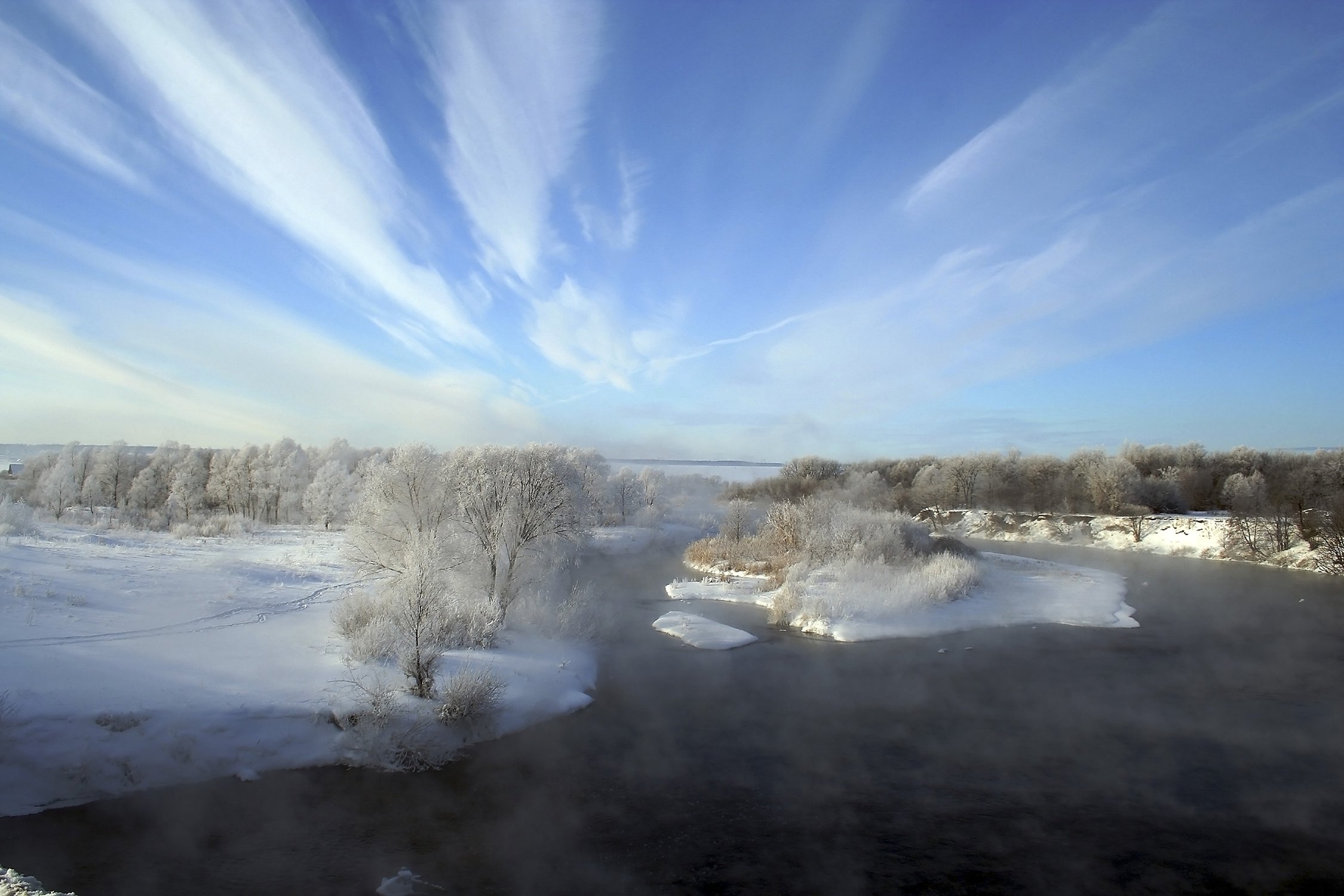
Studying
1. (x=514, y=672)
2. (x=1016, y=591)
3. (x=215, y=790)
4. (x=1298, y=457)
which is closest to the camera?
(x=215, y=790)

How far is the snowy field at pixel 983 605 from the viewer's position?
84.9 ft

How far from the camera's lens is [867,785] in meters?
12.5

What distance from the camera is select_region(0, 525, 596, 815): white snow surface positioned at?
11.5m

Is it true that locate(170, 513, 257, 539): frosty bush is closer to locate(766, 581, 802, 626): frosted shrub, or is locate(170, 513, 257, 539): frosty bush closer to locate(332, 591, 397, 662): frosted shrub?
locate(332, 591, 397, 662): frosted shrub

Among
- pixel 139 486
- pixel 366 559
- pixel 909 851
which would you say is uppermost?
pixel 139 486

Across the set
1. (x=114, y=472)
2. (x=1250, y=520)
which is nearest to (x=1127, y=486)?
(x=1250, y=520)

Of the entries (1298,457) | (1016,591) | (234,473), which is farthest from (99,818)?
(1298,457)

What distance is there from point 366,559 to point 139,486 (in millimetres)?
46409

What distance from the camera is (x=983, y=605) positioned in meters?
29.6

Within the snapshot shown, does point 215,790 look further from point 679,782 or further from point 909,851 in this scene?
point 909,851

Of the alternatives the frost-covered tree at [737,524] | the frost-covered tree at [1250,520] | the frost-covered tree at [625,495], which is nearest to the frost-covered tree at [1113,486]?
the frost-covered tree at [1250,520]

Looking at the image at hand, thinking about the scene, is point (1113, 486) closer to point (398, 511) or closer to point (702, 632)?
point (702, 632)

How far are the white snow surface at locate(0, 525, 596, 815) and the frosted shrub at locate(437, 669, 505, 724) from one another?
1.65ft

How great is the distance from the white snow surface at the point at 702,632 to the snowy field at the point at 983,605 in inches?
131
